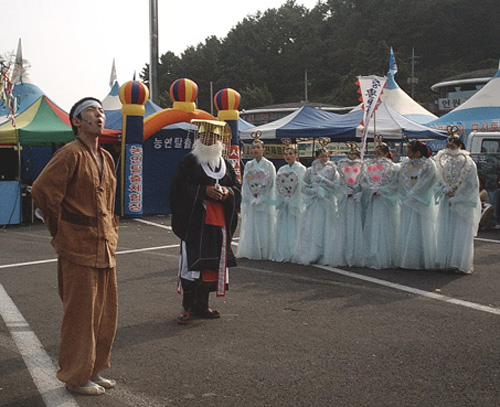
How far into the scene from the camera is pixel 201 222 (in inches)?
231

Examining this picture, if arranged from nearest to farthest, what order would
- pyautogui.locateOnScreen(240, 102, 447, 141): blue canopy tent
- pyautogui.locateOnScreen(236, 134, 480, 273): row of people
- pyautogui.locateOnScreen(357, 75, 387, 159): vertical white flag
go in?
pyautogui.locateOnScreen(236, 134, 480, 273): row of people, pyautogui.locateOnScreen(357, 75, 387, 159): vertical white flag, pyautogui.locateOnScreen(240, 102, 447, 141): blue canopy tent

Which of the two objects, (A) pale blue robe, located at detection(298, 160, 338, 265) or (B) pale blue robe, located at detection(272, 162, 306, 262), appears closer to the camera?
(A) pale blue robe, located at detection(298, 160, 338, 265)

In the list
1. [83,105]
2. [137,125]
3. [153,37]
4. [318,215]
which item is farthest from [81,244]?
[153,37]

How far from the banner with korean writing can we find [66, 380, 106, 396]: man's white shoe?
1220cm

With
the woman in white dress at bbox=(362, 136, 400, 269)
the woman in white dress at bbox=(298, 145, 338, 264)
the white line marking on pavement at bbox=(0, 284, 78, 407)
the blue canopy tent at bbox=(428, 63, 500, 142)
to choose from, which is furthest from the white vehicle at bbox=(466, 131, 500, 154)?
the white line marking on pavement at bbox=(0, 284, 78, 407)

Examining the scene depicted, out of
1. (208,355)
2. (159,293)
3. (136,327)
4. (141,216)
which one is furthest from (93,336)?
(141,216)

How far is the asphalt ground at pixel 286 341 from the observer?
3.94m

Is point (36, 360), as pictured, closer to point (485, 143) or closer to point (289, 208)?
point (289, 208)

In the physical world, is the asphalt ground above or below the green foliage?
below

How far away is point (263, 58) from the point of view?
83438mm

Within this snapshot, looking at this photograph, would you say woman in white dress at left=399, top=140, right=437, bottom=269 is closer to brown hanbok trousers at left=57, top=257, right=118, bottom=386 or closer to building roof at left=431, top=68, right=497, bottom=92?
brown hanbok trousers at left=57, top=257, right=118, bottom=386

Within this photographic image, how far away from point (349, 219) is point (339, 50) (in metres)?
69.6

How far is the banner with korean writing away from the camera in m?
15.9

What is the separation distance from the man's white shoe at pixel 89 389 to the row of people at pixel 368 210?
206 inches
